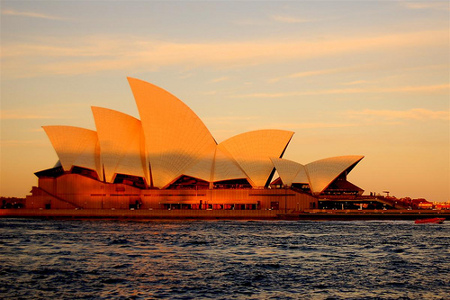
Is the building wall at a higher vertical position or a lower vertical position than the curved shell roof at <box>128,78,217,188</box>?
lower

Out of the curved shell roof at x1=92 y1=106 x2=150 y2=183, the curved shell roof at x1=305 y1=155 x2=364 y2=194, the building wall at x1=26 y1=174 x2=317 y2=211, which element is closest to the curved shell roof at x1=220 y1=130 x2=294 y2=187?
the building wall at x1=26 y1=174 x2=317 y2=211

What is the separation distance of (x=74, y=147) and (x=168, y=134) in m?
15.0

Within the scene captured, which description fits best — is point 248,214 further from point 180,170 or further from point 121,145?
point 121,145

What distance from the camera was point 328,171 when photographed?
89.1 metres

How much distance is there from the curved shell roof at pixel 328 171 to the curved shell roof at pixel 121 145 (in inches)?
967

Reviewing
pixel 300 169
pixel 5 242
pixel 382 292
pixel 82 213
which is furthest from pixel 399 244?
pixel 82 213

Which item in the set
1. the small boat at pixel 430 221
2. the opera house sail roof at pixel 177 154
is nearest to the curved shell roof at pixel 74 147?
the opera house sail roof at pixel 177 154

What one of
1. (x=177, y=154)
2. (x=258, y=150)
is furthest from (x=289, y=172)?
(x=177, y=154)

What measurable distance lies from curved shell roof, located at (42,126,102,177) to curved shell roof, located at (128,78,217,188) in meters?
8.92

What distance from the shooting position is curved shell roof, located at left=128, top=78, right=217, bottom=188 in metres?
85.1

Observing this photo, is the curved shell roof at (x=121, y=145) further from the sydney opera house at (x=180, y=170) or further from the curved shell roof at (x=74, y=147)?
the curved shell roof at (x=74, y=147)

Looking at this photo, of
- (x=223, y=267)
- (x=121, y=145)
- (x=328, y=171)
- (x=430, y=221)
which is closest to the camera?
(x=223, y=267)

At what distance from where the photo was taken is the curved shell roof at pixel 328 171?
88.9 metres

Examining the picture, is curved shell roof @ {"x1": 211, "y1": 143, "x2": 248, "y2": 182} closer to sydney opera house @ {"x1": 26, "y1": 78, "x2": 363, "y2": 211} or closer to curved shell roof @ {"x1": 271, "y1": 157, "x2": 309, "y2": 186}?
sydney opera house @ {"x1": 26, "y1": 78, "x2": 363, "y2": 211}
